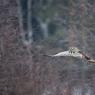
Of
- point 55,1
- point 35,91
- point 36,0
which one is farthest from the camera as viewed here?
point 55,1

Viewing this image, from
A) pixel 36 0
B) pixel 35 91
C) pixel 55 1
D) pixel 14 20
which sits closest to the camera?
pixel 35 91

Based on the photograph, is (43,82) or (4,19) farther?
(4,19)

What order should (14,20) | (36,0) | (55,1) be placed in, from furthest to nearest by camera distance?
1. (55,1)
2. (36,0)
3. (14,20)

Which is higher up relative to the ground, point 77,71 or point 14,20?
point 14,20

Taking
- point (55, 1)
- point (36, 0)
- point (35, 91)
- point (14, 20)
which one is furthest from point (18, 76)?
point (55, 1)

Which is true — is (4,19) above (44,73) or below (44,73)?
above

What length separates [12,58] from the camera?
8617 millimetres

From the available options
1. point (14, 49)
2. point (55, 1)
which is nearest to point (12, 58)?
point (14, 49)

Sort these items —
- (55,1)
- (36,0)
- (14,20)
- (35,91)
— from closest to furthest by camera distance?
(35,91), (14,20), (36,0), (55,1)

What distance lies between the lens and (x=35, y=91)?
27.2ft

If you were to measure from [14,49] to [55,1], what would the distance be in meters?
16.2

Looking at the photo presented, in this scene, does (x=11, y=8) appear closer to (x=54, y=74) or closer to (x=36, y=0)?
(x=54, y=74)

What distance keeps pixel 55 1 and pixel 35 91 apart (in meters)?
16.7

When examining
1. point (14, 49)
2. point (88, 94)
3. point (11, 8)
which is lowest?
point (88, 94)
